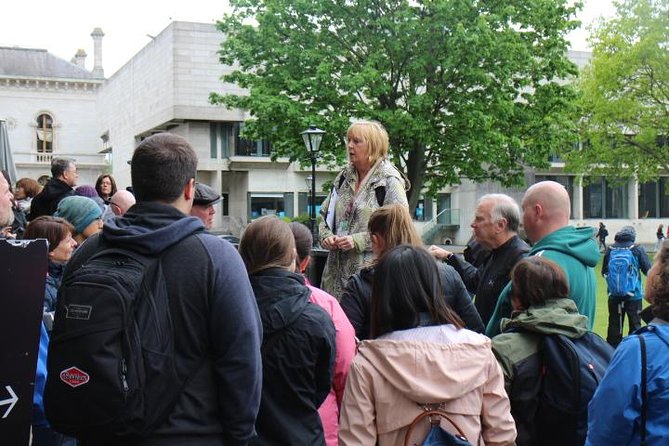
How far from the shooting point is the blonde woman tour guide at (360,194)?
5297 mm

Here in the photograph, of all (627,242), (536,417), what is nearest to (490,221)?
(536,417)

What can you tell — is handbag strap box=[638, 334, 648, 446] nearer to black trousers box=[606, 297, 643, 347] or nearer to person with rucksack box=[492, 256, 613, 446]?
person with rucksack box=[492, 256, 613, 446]

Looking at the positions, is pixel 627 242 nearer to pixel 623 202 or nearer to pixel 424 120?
pixel 424 120

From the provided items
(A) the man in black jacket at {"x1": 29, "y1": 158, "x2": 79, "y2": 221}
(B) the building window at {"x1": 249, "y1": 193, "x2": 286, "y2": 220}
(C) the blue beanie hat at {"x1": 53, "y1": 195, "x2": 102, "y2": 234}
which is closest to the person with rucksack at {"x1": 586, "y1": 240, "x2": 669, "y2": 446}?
(C) the blue beanie hat at {"x1": 53, "y1": 195, "x2": 102, "y2": 234}

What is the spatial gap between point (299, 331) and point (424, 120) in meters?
24.6

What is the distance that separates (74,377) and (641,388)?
2250 mm

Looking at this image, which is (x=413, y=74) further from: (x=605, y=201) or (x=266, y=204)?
(x=605, y=201)

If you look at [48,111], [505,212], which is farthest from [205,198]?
[48,111]

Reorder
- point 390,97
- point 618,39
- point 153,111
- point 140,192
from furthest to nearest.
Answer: point 153,111 < point 618,39 < point 390,97 < point 140,192

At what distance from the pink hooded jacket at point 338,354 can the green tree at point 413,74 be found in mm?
22828

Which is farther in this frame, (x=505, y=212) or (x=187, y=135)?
(x=187, y=135)

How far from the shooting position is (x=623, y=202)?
186 ft

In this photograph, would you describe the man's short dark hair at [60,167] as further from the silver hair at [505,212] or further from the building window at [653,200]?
the building window at [653,200]

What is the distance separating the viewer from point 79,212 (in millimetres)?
6137
